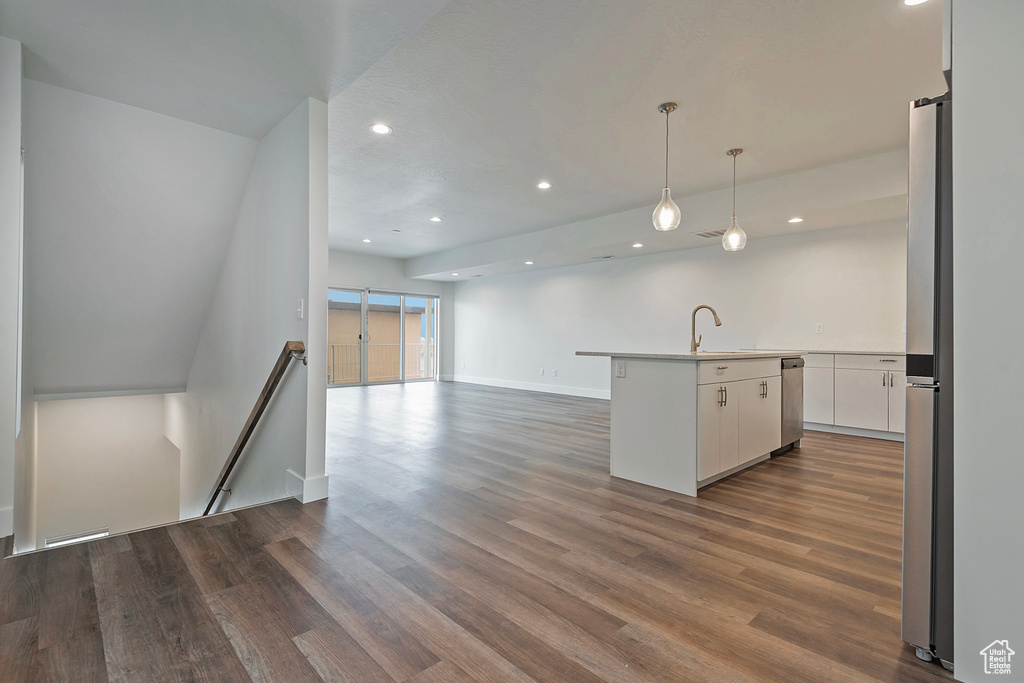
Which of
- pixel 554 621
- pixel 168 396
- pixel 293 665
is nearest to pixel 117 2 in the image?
pixel 293 665

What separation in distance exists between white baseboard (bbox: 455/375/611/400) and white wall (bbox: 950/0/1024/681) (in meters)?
6.54

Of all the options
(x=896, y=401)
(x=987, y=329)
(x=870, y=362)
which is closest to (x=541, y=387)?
(x=870, y=362)

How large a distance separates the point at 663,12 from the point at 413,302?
8784mm

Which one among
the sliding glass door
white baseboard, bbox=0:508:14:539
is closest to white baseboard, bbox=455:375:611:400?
the sliding glass door

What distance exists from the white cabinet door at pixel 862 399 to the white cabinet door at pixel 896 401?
0.03m

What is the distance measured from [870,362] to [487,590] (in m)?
4.81

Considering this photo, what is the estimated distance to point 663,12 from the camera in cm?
232

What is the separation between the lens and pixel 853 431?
496 centimetres

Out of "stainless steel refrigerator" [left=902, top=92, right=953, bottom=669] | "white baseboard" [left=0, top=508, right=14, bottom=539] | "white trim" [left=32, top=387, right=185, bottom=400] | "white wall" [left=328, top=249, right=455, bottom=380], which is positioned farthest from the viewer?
"white wall" [left=328, top=249, right=455, bottom=380]

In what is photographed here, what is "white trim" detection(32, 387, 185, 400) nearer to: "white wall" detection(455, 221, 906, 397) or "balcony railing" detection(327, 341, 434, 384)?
"balcony railing" detection(327, 341, 434, 384)

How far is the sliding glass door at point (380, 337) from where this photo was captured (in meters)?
9.52

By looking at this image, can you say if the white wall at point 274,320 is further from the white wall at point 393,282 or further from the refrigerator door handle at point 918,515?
the white wall at point 393,282

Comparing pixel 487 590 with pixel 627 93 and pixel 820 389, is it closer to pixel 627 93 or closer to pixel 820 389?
pixel 627 93

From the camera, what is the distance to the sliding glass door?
9516mm
